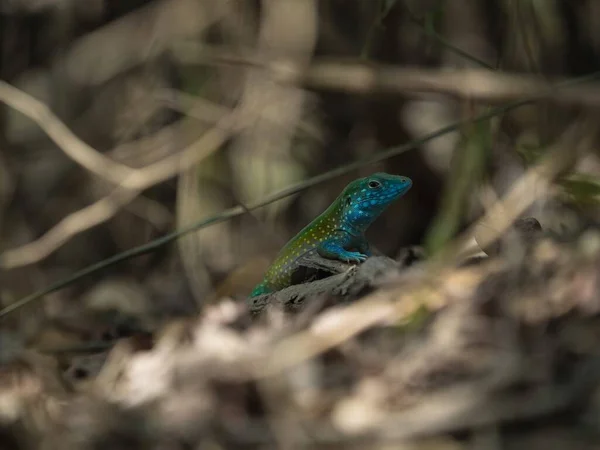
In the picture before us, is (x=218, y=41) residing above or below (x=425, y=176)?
above

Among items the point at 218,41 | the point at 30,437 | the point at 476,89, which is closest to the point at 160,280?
the point at 218,41

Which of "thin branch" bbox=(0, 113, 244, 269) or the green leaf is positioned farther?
"thin branch" bbox=(0, 113, 244, 269)

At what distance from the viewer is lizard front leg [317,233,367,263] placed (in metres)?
3.85

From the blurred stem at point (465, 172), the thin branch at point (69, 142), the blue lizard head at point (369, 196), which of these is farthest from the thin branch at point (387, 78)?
the thin branch at point (69, 142)

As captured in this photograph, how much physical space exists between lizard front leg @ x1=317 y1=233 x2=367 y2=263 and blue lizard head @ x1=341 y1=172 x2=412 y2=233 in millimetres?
109

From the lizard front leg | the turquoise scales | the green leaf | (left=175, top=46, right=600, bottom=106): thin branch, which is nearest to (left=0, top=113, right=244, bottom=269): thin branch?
(left=175, top=46, right=600, bottom=106): thin branch

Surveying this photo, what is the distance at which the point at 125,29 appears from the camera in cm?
745

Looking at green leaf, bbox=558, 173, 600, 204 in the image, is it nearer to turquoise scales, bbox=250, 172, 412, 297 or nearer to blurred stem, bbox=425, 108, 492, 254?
blurred stem, bbox=425, 108, 492, 254

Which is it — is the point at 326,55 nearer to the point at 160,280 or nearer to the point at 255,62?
the point at 255,62

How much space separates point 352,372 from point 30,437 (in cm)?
95

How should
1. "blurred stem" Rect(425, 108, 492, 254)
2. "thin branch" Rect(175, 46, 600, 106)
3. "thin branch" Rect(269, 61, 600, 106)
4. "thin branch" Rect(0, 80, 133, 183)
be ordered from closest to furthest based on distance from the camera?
"blurred stem" Rect(425, 108, 492, 254)
"thin branch" Rect(269, 61, 600, 106)
"thin branch" Rect(175, 46, 600, 106)
"thin branch" Rect(0, 80, 133, 183)

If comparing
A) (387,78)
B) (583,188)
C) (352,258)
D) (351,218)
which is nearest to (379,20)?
(351,218)

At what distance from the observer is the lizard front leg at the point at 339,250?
3.85 m

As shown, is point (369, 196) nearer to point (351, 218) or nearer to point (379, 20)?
point (351, 218)
